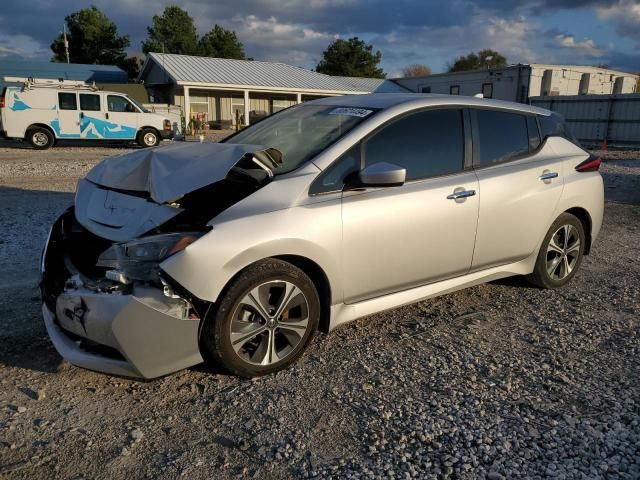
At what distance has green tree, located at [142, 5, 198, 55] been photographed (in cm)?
5453

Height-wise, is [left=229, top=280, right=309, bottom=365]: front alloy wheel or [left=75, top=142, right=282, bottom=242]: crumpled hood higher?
[left=75, top=142, right=282, bottom=242]: crumpled hood

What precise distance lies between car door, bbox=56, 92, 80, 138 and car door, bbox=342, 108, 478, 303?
56.0 feet

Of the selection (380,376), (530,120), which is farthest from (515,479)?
(530,120)

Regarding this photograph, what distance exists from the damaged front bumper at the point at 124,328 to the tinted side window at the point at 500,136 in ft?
8.68

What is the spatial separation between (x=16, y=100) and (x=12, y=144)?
339 centimetres

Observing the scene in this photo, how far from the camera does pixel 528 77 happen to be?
33.1m

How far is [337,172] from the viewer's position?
11.4ft

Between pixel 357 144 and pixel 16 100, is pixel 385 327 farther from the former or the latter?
pixel 16 100

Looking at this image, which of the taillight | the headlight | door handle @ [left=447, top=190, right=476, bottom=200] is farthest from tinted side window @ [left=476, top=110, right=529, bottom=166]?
the headlight

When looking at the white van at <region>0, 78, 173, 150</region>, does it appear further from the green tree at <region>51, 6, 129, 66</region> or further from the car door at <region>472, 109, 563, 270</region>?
the green tree at <region>51, 6, 129, 66</region>

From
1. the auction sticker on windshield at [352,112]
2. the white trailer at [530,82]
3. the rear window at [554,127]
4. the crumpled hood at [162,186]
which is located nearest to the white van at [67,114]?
the crumpled hood at [162,186]

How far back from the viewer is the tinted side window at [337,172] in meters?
3.39

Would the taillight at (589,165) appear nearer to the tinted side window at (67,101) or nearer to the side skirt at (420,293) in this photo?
the side skirt at (420,293)

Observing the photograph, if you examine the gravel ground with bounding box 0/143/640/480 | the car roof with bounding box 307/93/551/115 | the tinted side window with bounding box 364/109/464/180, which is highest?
the car roof with bounding box 307/93/551/115
